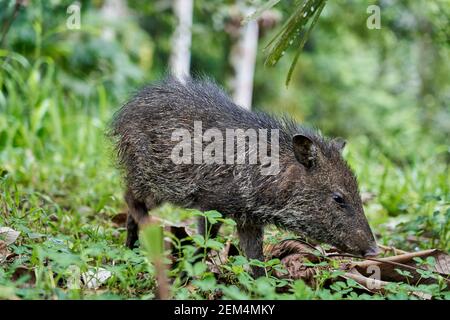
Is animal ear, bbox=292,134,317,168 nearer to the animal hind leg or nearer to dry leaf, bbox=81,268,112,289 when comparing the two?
the animal hind leg

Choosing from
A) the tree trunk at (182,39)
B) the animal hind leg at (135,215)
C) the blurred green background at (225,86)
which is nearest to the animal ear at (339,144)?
the blurred green background at (225,86)

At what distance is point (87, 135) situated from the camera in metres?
7.55

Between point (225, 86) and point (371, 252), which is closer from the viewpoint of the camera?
point (371, 252)

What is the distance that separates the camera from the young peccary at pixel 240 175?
13.8 ft

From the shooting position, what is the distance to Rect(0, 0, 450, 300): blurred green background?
5.34 meters

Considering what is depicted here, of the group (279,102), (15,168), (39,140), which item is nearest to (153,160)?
(15,168)

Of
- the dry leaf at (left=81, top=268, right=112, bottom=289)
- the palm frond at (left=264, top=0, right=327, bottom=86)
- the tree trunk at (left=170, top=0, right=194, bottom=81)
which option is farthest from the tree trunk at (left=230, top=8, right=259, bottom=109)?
the dry leaf at (left=81, top=268, right=112, bottom=289)

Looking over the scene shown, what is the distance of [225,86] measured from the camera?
39.7ft

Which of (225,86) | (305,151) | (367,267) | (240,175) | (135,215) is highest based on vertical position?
(225,86)

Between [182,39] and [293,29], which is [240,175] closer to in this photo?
[293,29]

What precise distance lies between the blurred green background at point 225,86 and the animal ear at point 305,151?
3.78ft

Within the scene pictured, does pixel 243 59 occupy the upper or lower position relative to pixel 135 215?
upper

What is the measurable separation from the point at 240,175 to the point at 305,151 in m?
0.46

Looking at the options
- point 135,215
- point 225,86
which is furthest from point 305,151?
point 225,86
